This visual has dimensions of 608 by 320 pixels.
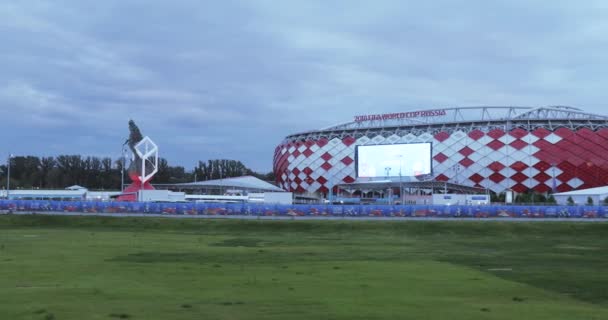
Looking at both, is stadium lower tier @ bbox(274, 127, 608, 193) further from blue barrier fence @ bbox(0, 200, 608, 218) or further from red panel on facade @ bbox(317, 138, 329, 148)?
blue barrier fence @ bbox(0, 200, 608, 218)

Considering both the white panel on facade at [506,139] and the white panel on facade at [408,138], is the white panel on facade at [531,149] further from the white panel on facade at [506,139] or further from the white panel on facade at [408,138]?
the white panel on facade at [408,138]

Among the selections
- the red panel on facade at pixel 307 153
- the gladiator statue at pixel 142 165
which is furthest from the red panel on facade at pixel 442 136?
the gladiator statue at pixel 142 165

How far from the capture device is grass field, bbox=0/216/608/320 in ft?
41.3

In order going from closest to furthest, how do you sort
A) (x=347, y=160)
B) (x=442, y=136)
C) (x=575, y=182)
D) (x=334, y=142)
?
1. (x=575, y=182)
2. (x=442, y=136)
3. (x=347, y=160)
4. (x=334, y=142)

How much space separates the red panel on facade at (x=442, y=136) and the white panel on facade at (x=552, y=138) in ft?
54.1

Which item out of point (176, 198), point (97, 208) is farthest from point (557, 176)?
point (97, 208)

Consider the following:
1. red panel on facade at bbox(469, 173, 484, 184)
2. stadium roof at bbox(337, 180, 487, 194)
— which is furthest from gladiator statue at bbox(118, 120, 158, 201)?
red panel on facade at bbox(469, 173, 484, 184)

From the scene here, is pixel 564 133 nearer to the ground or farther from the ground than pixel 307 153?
farther from the ground

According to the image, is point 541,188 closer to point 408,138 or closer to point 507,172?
point 507,172

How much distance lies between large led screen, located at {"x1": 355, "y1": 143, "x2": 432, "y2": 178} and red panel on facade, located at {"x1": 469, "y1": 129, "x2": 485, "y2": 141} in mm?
8991

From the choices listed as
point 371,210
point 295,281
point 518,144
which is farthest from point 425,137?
point 295,281

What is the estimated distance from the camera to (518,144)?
10575cm

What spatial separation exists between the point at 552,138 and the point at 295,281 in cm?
9689

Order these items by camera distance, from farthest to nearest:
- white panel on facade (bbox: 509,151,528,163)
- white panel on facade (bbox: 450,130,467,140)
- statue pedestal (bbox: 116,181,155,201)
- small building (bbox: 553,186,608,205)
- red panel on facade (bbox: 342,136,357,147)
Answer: red panel on facade (bbox: 342,136,357,147) → white panel on facade (bbox: 450,130,467,140) → white panel on facade (bbox: 509,151,528,163) → small building (bbox: 553,186,608,205) → statue pedestal (bbox: 116,181,155,201)
